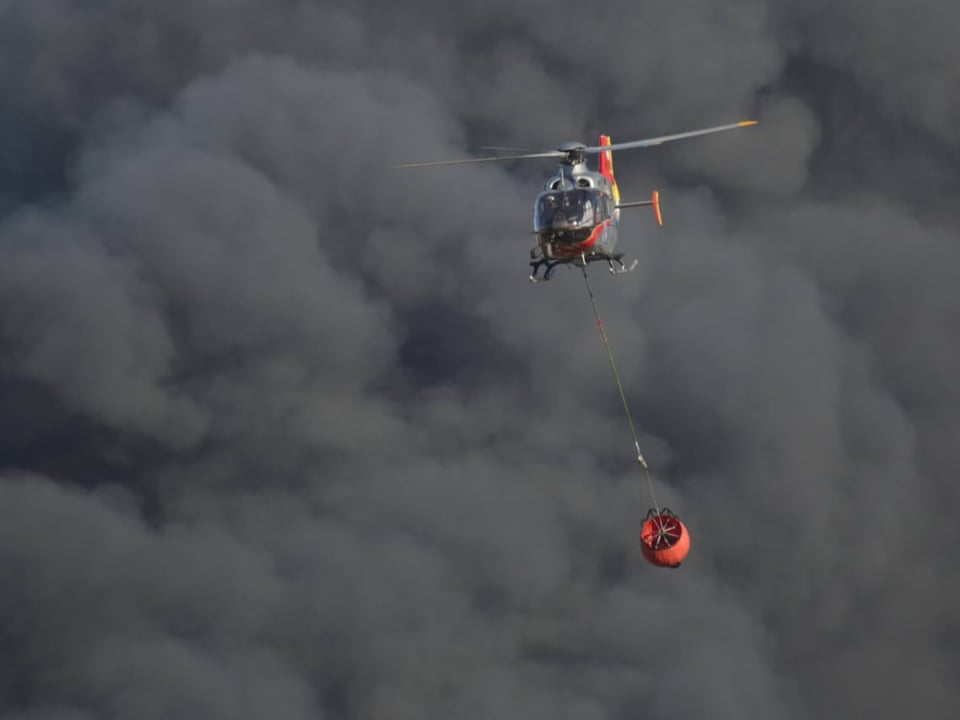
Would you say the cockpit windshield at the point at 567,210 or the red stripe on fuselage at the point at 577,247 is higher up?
the cockpit windshield at the point at 567,210

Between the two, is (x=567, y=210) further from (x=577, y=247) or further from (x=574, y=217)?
(x=577, y=247)

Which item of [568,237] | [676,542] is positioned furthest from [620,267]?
[676,542]

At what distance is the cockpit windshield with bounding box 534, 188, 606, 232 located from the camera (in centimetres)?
7331

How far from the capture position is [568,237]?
73625mm

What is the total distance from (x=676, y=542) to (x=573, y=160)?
21687mm

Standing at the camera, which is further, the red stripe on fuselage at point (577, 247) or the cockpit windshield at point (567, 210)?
the red stripe on fuselage at point (577, 247)

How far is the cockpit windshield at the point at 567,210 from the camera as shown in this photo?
241 ft

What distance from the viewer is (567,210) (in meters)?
73.6

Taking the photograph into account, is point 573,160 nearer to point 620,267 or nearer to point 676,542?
point 620,267

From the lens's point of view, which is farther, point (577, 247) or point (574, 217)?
point (577, 247)

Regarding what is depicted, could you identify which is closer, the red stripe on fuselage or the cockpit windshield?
the cockpit windshield

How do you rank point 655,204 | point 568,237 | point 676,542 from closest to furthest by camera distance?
point 676,542
point 568,237
point 655,204

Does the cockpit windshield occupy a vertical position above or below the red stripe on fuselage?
above

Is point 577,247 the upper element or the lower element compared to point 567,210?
lower
